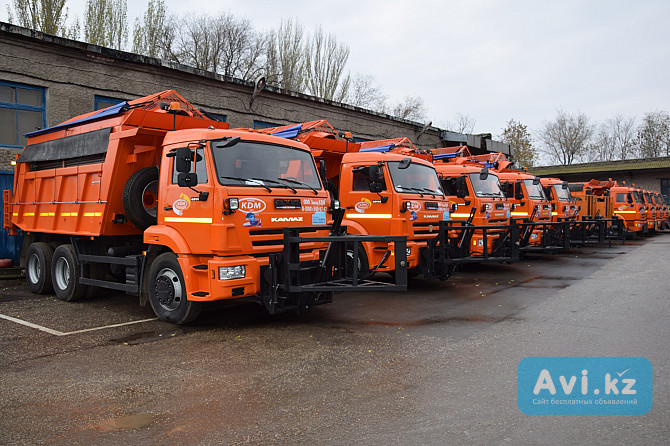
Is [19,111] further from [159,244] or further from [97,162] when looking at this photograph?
[159,244]

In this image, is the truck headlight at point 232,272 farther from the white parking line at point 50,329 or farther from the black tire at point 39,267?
the black tire at point 39,267

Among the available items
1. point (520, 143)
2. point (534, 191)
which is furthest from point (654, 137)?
point (534, 191)

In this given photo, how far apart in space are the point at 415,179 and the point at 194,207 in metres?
4.77

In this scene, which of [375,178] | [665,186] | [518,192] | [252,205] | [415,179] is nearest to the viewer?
[252,205]

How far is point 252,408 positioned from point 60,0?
22531mm

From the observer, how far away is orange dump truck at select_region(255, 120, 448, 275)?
9.37 meters

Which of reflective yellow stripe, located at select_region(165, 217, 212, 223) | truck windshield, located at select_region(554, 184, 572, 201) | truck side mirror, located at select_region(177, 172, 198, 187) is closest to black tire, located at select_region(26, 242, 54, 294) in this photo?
reflective yellow stripe, located at select_region(165, 217, 212, 223)

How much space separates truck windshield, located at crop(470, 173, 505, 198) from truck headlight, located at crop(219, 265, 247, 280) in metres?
7.60

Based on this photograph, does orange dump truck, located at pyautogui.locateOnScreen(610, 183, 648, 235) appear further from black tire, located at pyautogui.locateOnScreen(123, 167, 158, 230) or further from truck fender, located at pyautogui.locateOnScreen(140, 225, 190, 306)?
truck fender, located at pyautogui.locateOnScreen(140, 225, 190, 306)

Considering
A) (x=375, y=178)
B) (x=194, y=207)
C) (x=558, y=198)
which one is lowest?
(x=194, y=207)

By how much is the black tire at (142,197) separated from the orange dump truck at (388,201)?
9.40 ft

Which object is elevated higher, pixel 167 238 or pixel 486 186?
pixel 486 186

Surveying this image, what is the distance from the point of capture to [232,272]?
6438 millimetres

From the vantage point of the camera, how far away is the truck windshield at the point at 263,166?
662cm
